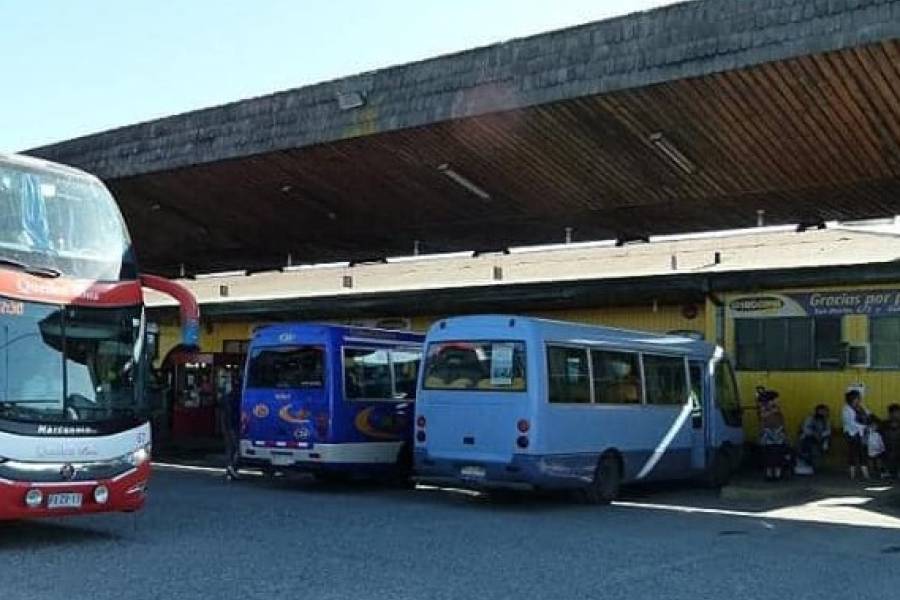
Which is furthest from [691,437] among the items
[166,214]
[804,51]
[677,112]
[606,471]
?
[166,214]

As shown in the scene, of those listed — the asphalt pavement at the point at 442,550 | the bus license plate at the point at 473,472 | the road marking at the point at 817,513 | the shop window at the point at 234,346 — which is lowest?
the road marking at the point at 817,513

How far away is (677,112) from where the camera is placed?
1627 cm

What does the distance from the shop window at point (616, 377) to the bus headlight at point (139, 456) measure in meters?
6.78

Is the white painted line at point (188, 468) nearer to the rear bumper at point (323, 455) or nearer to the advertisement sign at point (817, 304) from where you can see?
the rear bumper at point (323, 455)

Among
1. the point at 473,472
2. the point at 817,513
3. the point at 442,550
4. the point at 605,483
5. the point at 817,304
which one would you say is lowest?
the point at 817,513

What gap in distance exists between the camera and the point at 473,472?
50.4 ft

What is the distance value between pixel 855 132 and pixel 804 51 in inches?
110

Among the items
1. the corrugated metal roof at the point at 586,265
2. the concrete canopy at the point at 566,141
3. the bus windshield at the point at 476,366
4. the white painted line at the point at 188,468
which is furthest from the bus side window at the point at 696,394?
the white painted line at the point at 188,468

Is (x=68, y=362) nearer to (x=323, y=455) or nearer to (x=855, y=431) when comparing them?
(x=323, y=455)

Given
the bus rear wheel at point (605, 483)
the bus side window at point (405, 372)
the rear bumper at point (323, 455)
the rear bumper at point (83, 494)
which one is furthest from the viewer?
the bus side window at point (405, 372)

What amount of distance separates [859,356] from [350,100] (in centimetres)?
1065

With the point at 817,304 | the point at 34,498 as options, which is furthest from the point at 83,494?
the point at 817,304

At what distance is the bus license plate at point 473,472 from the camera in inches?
601

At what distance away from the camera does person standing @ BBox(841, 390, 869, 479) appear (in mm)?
19828
